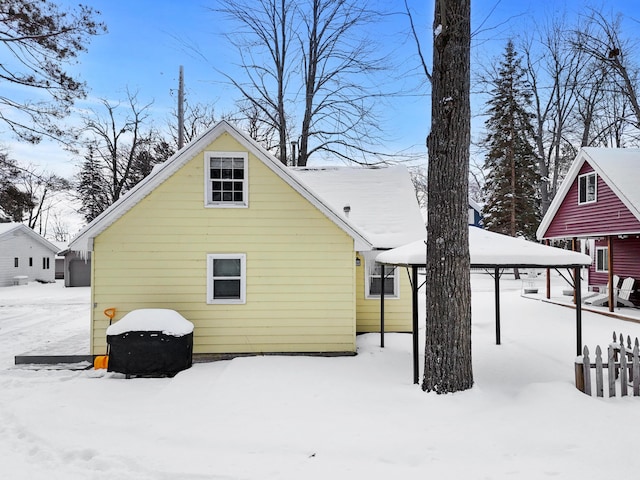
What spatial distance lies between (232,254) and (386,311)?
483cm

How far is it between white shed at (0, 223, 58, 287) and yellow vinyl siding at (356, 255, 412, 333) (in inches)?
1189

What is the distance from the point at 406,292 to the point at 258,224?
488 centimetres

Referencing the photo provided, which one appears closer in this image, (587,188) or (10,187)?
(10,187)

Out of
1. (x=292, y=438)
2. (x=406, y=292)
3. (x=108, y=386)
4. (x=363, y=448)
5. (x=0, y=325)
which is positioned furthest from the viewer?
(x=0, y=325)

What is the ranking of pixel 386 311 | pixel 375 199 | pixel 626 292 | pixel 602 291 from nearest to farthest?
pixel 386 311
pixel 375 199
pixel 626 292
pixel 602 291

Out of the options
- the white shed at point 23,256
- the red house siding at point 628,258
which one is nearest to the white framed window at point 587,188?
the red house siding at point 628,258

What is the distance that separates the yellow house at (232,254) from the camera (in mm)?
8938

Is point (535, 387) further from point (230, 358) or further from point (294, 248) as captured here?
point (230, 358)

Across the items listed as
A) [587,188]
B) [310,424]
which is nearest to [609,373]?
A: [310,424]

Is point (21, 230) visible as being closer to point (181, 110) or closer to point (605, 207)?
point (181, 110)

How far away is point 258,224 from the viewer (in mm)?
9172

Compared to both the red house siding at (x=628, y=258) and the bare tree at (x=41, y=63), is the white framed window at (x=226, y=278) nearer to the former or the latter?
the bare tree at (x=41, y=63)

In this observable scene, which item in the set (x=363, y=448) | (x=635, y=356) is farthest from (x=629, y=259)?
(x=363, y=448)

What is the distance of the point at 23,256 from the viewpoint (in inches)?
1278
